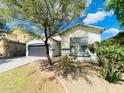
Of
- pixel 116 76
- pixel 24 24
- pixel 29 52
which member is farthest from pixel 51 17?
pixel 29 52

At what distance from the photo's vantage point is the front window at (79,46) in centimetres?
1851

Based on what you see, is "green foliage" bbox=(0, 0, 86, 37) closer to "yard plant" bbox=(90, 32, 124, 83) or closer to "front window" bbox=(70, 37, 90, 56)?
"yard plant" bbox=(90, 32, 124, 83)

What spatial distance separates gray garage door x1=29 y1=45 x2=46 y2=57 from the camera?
87.8ft

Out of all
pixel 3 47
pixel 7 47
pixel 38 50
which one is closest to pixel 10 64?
pixel 38 50

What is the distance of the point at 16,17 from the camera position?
1265cm

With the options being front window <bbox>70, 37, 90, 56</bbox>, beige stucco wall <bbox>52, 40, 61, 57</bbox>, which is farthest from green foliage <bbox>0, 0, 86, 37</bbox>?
beige stucco wall <bbox>52, 40, 61, 57</bbox>

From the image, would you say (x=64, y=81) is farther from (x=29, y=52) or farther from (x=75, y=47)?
(x=29, y=52)

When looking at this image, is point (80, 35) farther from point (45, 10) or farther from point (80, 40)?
point (45, 10)

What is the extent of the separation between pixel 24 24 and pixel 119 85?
9074 millimetres

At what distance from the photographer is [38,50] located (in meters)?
27.1

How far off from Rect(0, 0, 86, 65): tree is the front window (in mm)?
5850

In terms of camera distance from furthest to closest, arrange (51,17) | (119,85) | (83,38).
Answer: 1. (83,38)
2. (51,17)
3. (119,85)

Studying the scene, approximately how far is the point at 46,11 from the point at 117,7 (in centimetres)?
790

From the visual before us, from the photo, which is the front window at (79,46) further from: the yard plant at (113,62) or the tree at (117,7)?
the yard plant at (113,62)
